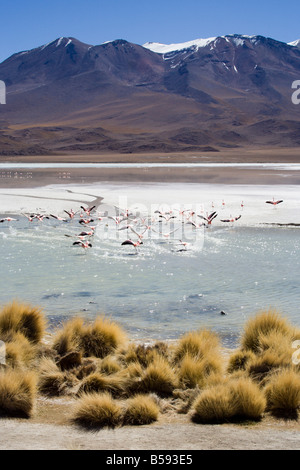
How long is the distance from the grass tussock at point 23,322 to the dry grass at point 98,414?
182 cm

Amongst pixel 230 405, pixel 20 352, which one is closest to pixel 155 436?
pixel 230 405

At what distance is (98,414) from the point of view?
455cm

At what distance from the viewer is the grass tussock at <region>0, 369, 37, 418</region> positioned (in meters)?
4.68

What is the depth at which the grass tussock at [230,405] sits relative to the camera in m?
4.59

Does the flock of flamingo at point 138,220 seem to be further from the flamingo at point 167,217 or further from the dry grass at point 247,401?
the dry grass at point 247,401

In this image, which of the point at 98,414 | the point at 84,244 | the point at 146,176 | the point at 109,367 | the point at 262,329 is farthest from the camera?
the point at 146,176

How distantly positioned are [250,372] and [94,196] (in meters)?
17.1

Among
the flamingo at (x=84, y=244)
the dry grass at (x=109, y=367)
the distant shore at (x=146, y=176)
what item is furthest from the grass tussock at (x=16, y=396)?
the distant shore at (x=146, y=176)

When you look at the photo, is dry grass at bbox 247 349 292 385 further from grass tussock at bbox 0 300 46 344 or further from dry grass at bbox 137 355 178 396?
grass tussock at bbox 0 300 46 344

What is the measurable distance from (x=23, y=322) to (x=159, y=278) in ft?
11.5

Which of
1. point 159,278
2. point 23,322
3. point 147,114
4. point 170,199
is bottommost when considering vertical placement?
point 23,322

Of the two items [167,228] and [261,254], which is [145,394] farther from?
[167,228]

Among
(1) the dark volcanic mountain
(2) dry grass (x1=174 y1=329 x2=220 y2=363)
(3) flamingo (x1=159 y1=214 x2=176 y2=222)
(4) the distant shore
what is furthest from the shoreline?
(2) dry grass (x1=174 y1=329 x2=220 y2=363)

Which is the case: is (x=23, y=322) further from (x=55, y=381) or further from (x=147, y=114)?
(x=147, y=114)
